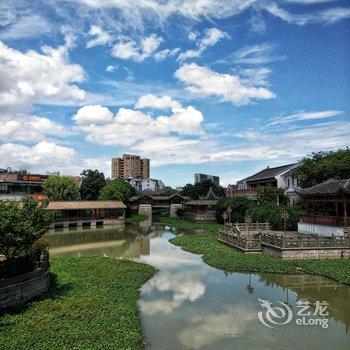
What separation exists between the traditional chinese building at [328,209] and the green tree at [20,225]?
21.7 metres

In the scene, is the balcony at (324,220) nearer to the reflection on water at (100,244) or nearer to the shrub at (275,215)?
the shrub at (275,215)

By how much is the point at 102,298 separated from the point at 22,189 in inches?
2658

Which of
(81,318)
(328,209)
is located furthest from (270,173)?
(81,318)

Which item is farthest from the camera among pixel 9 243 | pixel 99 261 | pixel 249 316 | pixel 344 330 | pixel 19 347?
pixel 99 261

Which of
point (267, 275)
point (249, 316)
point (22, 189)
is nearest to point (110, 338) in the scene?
point (249, 316)

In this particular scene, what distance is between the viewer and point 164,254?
34.0 meters

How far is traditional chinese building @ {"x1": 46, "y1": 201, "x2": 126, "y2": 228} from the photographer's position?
2491 inches

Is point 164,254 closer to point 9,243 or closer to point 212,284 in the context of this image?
point 212,284

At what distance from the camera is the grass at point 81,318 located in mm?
12961

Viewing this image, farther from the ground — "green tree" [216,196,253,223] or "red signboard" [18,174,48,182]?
"red signboard" [18,174,48,182]

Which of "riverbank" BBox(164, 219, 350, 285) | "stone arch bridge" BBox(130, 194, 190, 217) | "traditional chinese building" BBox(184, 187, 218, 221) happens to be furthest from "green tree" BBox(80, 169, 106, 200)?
"riverbank" BBox(164, 219, 350, 285)

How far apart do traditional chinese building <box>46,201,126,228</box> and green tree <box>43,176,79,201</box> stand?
24.1 feet

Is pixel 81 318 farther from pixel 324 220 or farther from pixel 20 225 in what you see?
pixel 324 220

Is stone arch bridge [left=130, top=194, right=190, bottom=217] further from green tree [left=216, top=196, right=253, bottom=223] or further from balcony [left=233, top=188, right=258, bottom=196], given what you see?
green tree [left=216, top=196, right=253, bottom=223]
